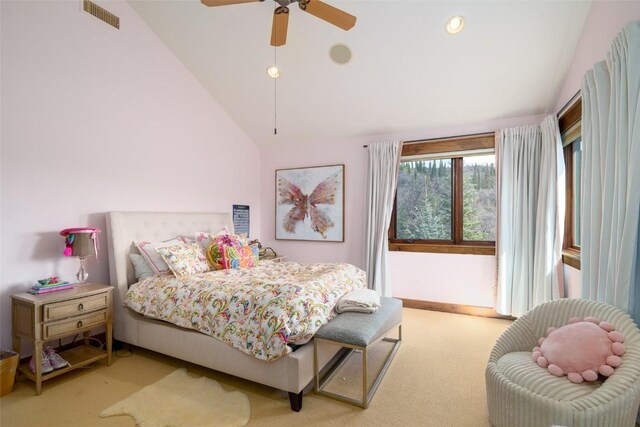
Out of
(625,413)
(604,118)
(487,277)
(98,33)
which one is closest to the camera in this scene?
(625,413)

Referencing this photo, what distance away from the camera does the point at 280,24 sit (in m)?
2.42

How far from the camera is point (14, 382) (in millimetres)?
2275

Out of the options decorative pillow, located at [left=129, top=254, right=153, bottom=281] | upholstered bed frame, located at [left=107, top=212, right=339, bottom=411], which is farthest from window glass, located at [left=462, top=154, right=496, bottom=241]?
decorative pillow, located at [left=129, top=254, right=153, bottom=281]

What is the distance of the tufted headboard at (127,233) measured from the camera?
287 cm

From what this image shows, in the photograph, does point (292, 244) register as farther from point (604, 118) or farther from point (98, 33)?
point (604, 118)

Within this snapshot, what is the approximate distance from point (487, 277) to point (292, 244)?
106 inches

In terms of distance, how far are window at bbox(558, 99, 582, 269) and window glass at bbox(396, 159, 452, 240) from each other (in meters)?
1.19

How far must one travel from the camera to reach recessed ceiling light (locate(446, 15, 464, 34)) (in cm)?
276

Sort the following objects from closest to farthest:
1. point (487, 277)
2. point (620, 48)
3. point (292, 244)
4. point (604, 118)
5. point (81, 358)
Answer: point (620, 48), point (604, 118), point (81, 358), point (487, 277), point (292, 244)

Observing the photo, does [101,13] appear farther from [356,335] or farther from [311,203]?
[356,335]

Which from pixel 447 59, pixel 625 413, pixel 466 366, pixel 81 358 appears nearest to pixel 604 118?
pixel 447 59

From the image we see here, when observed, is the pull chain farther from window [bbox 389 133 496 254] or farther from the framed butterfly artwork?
window [bbox 389 133 496 254]

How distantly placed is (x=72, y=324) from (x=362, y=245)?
125 inches

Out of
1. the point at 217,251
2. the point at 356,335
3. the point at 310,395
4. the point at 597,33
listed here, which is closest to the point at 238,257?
the point at 217,251
